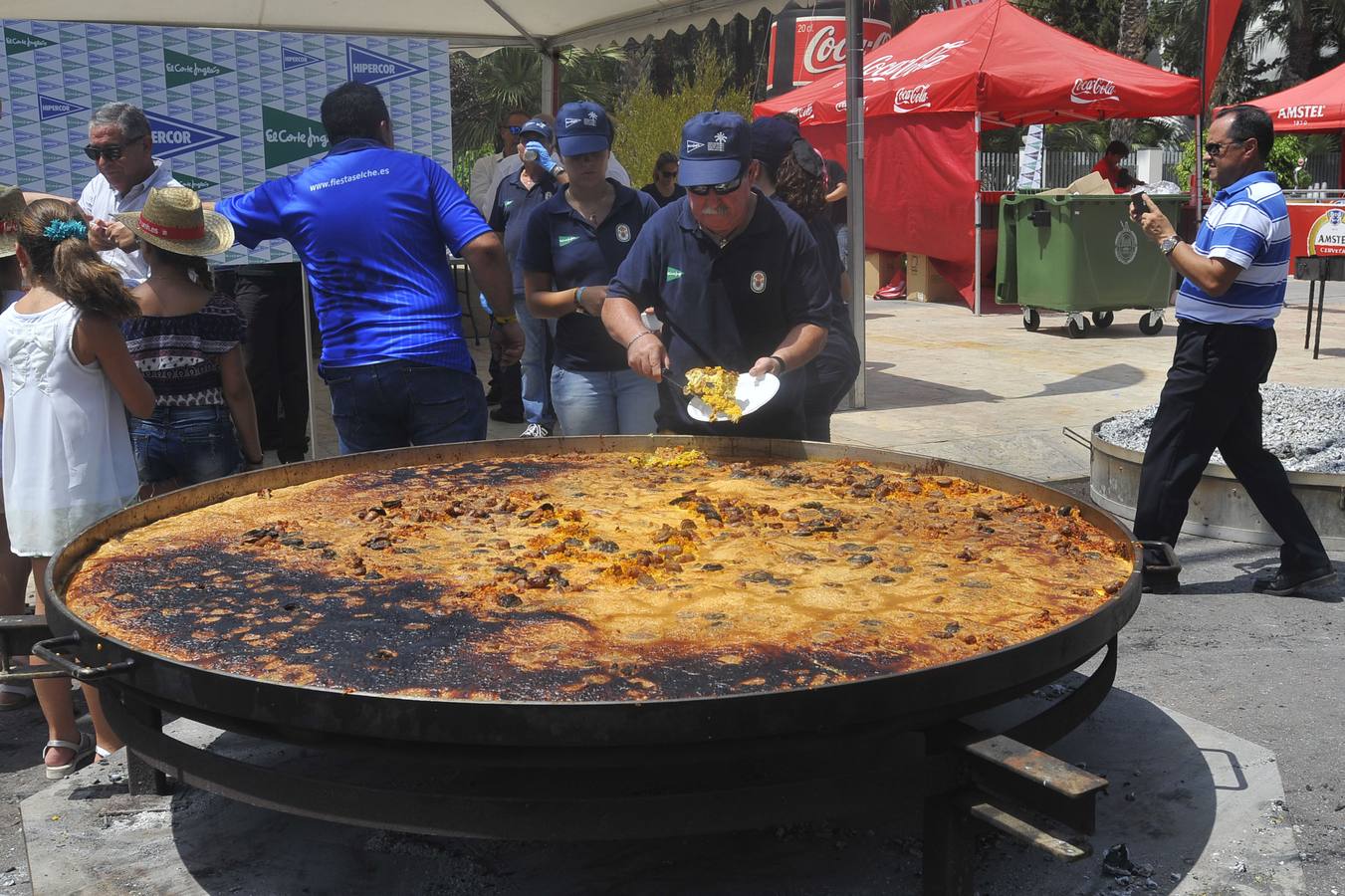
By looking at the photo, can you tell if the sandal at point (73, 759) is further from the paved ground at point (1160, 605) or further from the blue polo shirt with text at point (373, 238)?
the blue polo shirt with text at point (373, 238)

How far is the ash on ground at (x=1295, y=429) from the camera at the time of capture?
24.0ft

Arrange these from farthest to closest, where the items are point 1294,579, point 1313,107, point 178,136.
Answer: point 1313,107 < point 178,136 < point 1294,579

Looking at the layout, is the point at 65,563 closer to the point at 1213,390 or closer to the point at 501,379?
the point at 1213,390

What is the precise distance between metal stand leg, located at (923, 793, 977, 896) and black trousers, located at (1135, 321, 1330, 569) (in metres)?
3.58

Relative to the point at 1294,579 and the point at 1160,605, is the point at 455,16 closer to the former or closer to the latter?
the point at 1160,605

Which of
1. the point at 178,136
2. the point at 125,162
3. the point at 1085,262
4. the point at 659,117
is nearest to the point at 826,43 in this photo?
the point at 659,117

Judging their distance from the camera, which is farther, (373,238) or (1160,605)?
(1160,605)

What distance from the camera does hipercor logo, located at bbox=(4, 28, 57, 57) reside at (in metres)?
6.92

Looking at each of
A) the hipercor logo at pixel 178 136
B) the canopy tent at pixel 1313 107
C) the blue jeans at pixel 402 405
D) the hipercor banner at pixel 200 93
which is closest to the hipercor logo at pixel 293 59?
the hipercor banner at pixel 200 93

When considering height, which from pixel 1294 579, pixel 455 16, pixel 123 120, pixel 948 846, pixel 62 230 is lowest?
pixel 1294 579

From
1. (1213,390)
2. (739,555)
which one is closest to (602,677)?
(739,555)

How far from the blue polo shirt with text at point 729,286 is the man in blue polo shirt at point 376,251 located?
1.92 ft

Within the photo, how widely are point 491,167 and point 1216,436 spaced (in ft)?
24.7

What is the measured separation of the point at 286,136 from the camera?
759 centimetres
